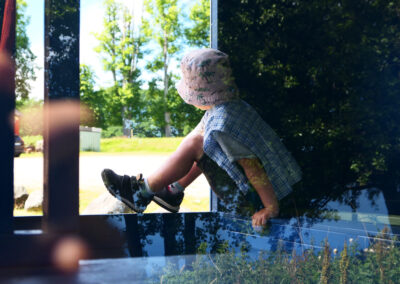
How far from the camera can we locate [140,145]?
405 centimetres

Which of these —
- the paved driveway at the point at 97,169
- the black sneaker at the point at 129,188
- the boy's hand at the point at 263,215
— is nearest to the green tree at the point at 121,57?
the paved driveway at the point at 97,169

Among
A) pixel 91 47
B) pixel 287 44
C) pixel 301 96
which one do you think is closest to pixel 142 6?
pixel 91 47

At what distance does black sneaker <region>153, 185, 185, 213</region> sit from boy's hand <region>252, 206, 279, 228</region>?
0.66 m

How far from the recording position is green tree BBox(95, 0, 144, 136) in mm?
4039

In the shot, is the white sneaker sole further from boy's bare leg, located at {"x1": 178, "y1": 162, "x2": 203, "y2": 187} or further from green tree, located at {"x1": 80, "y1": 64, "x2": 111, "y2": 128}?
green tree, located at {"x1": 80, "y1": 64, "x2": 111, "y2": 128}

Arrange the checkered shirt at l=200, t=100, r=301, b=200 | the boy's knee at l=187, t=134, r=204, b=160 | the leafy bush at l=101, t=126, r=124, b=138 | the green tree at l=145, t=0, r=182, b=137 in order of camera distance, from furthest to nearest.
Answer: the green tree at l=145, t=0, r=182, b=137
the leafy bush at l=101, t=126, r=124, b=138
the boy's knee at l=187, t=134, r=204, b=160
the checkered shirt at l=200, t=100, r=301, b=200

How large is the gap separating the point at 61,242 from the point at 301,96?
2401 millimetres

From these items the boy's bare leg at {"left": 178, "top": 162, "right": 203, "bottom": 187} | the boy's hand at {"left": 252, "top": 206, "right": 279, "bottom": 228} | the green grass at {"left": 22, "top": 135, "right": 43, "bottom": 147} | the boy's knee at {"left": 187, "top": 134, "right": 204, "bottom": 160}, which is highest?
the green grass at {"left": 22, "top": 135, "right": 43, "bottom": 147}

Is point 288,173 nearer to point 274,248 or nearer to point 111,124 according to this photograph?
point 274,248

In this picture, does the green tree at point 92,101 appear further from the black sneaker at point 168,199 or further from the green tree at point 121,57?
the black sneaker at point 168,199

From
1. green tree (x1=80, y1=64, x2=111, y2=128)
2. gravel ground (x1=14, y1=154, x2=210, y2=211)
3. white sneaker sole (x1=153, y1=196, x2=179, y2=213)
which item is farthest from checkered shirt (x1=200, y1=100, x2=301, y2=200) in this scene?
green tree (x1=80, y1=64, x2=111, y2=128)

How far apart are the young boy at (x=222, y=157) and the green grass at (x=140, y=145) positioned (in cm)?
13

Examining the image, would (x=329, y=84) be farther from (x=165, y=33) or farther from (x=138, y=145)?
(x=138, y=145)

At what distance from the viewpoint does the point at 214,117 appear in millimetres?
3688
